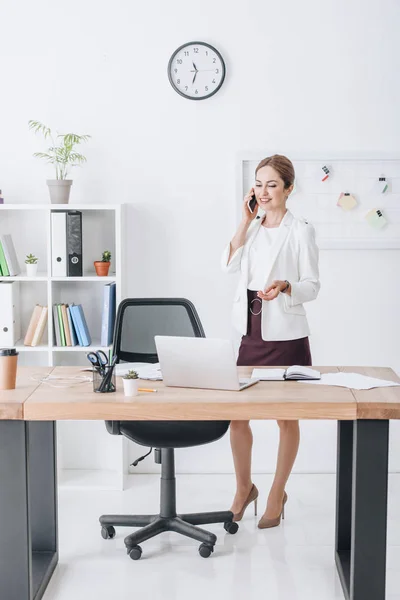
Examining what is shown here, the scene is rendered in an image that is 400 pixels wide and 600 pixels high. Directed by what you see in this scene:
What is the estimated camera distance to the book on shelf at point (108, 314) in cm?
430

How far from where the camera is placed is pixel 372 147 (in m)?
4.47

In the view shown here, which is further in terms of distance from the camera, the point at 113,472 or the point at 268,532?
the point at 113,472

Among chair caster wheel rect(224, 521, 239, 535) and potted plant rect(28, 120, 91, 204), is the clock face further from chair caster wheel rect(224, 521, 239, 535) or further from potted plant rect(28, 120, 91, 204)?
chair caster wheel rect(224, 521, 239, 535)

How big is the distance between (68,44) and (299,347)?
2081mm

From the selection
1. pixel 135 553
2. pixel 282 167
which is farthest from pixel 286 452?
pixel 282 167

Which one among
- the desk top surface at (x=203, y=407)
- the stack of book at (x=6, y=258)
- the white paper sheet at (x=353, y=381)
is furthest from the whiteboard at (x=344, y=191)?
the desk top surface at (x=203, y=407)

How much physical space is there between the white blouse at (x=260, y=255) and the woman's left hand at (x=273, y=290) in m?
0.26

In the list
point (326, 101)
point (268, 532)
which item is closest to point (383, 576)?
point (268, 532)

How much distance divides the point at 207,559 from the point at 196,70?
2496 millimetres

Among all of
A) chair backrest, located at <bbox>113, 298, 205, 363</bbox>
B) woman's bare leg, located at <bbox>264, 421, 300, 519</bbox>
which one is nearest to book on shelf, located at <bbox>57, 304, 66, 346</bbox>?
chair backrest, located at <bbox>113, 298, 205, 363</bbox>

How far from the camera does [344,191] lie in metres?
4.47

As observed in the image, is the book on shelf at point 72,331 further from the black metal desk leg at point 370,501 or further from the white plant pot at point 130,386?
the black metal desk leg at point 370,501

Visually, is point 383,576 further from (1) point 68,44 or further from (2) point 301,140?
(1) point 68,44

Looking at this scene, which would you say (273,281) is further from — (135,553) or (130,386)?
(135,553)
